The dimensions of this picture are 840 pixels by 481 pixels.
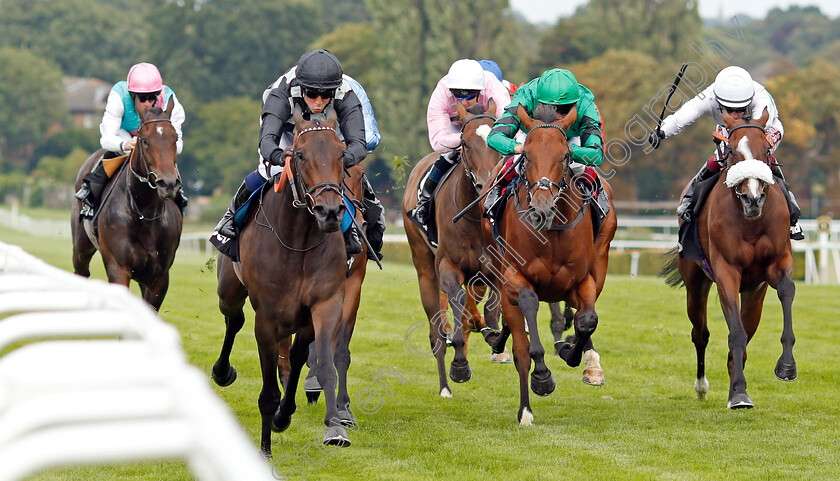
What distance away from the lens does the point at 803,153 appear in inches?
1829

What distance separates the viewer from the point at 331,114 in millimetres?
5941

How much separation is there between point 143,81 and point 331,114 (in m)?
3.05

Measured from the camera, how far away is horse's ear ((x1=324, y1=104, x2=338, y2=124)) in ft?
19.0

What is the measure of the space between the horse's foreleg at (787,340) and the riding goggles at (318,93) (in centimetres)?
309

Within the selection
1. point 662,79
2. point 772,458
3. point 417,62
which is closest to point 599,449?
point 772,458

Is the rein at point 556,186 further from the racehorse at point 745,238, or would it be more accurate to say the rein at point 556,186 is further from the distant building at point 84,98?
the distant building at point 84,98

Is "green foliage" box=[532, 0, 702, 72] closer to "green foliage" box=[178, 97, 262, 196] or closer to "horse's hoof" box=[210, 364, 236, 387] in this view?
"green foliage" box=[178, 97, 262, 196]

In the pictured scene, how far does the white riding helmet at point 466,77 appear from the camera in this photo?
820 centimetres

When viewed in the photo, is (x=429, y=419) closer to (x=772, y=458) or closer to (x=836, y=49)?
(x=772, y=458)

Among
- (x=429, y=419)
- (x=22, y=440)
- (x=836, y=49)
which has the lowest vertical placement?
(x=429, y=419)

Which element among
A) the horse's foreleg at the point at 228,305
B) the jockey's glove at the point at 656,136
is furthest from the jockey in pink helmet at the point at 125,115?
the jockey's glove at the point at 656,136

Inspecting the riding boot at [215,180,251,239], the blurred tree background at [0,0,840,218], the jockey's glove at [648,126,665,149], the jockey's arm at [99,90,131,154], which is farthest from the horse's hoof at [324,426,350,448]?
the blurred tree background at [0,0,840,218]

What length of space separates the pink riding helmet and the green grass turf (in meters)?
1.52

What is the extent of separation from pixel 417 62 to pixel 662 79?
10507mm
